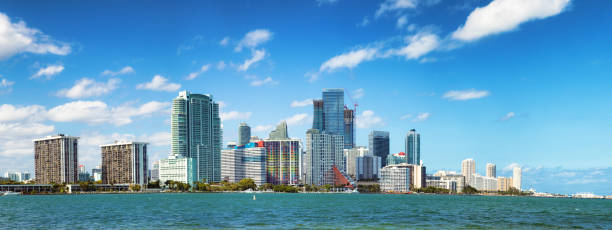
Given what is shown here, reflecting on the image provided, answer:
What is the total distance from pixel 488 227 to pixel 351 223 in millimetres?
17145

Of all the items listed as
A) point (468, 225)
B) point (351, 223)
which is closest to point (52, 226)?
point (351, 223)

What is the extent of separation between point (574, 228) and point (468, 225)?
13.3m

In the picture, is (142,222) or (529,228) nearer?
(529,228)

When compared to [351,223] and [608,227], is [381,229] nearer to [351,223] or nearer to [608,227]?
[351,223]

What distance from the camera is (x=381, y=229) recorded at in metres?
62.8

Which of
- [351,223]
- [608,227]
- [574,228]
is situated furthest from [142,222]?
[608,227]

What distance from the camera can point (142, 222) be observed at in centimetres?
7106

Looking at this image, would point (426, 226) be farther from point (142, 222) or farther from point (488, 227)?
point (142, 222)

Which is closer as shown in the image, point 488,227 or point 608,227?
point 488,227

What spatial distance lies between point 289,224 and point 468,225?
23.3 meters

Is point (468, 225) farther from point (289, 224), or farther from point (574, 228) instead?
point (289, 224)

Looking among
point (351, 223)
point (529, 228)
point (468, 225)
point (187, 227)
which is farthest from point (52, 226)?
point (529, 228)

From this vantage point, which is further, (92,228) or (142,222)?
(142,222)

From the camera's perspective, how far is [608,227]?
70.8 metres
